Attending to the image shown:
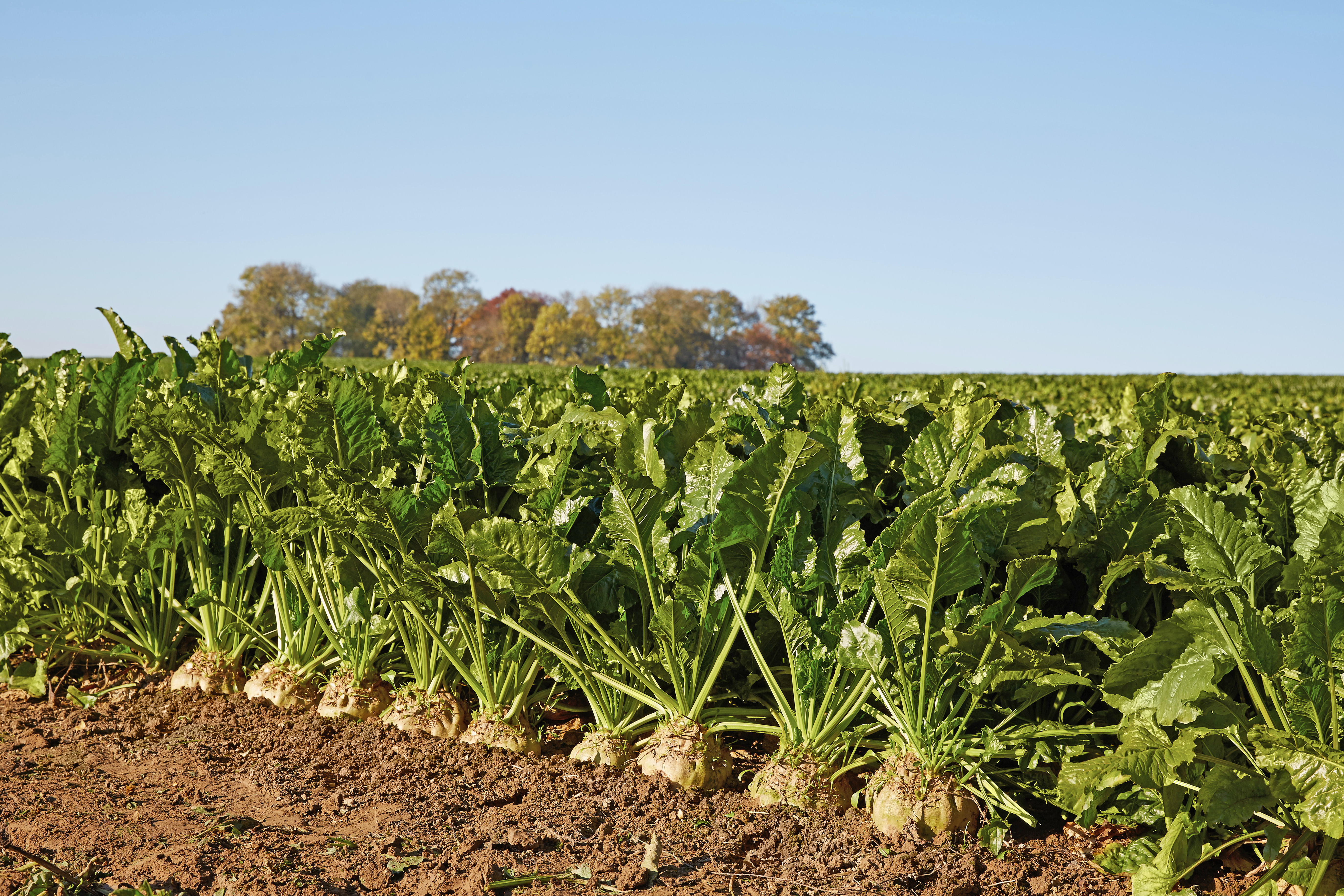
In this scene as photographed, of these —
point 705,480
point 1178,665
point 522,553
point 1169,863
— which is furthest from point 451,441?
point 1169,863

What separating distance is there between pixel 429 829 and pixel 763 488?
1.37 meters

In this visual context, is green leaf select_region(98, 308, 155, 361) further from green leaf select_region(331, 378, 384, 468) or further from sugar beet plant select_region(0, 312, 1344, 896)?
green leaf select_region(331, 378, 384, 468)

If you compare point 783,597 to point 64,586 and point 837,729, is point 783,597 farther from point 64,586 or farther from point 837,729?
point 64,586

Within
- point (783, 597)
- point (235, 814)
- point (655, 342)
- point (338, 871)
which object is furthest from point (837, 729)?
point (655, 342)

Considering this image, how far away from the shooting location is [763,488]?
107 inches

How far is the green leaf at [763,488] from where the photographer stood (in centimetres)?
265

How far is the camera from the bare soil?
8.21 ft

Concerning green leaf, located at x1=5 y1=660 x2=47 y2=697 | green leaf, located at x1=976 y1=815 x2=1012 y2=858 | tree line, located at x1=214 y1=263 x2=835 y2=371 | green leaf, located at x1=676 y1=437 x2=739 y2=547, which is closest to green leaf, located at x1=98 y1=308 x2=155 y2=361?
green leaf, located at x1=5 y1=660 x2=47 y2=697

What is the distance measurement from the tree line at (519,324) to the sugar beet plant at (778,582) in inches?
3005

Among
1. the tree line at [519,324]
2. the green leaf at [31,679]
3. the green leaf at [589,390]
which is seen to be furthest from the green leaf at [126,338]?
the tree line at [519,324]

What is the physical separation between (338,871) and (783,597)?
139cm

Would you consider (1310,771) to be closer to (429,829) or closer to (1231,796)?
(1231,796)

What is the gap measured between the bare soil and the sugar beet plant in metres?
0.11

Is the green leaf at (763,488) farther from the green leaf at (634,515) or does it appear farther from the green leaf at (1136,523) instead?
the green leaf at (1136,523)
